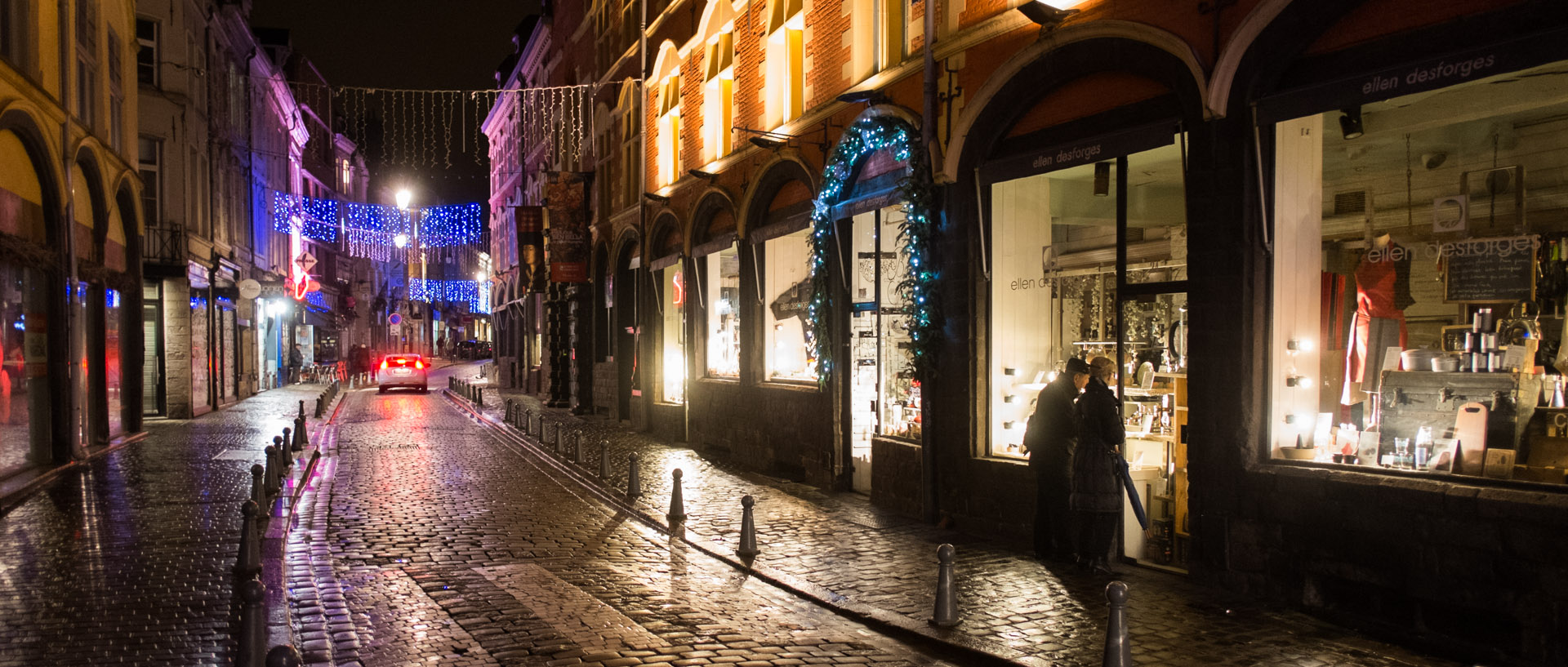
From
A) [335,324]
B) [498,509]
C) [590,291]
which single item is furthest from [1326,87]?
[335,324]

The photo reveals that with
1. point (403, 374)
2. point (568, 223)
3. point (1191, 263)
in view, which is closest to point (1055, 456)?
point (1191, 263)

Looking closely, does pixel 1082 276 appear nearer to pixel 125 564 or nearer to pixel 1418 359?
pixel 1418 359

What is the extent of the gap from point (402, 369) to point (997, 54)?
34.0m

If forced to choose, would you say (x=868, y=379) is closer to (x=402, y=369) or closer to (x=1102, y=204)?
(x=1102, y=204)

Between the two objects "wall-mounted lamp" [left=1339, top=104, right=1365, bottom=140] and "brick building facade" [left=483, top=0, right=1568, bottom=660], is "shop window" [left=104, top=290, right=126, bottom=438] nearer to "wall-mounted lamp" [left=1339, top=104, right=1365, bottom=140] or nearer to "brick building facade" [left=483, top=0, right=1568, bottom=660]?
"brick building facade" [left=483, top=0, right=1568, bottom=660]

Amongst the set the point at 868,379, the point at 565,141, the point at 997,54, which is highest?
the point at 565,141

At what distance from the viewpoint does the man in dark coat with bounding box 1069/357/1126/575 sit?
30.6 ft

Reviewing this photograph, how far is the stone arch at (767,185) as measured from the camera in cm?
1630

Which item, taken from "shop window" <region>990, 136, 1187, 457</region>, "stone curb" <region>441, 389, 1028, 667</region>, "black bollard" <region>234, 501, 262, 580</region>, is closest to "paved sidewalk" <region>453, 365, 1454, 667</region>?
"stone curb" <region>441, 389, 1028, 667</region>

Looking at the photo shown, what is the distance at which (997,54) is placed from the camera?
1155cm

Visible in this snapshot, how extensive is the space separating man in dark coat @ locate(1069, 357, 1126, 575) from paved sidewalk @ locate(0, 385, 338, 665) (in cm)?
651

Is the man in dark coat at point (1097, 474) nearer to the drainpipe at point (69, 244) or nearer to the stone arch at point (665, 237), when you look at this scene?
the stone arch at point (665, 237)

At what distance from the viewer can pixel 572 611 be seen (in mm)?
8219

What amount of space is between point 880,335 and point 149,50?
74.3 feet
